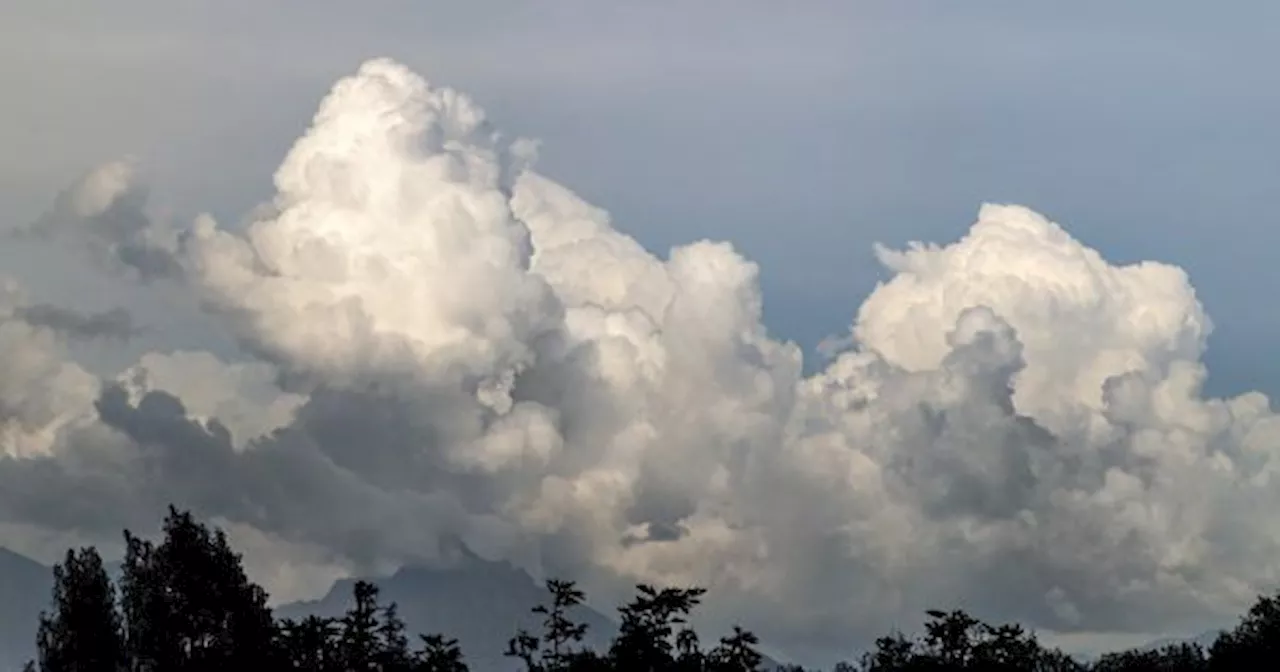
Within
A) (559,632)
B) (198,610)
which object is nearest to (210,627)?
(198,610)

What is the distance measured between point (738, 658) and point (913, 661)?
2582 cm

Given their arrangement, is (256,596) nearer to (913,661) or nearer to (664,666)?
(664,666)

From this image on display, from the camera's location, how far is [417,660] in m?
182

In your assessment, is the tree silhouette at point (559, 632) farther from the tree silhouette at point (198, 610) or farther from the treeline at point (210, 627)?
the tree silhouette at point (198, 610)

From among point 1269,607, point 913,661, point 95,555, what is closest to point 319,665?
point 95,555

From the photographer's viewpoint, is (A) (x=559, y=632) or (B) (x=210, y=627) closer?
(B) (x=210, y=627)

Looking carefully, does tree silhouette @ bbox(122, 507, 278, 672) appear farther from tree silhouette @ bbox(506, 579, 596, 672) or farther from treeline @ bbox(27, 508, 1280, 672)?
tree silhouette @ bbox(506, 579, 596, 672)

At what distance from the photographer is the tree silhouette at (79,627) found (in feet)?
367

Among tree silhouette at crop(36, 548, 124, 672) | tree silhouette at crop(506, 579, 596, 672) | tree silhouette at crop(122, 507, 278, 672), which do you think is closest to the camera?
tree silhouette at crop(122, 507, 278, 672)

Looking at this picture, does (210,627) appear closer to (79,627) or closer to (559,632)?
(79,627)

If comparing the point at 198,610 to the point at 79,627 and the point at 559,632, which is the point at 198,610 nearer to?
the point at 79,627

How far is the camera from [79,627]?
113062 millimetres

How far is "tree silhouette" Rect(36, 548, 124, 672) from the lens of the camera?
111875 mm

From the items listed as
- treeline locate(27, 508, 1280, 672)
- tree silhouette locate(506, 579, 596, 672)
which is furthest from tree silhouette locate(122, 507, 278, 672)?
tree silhouette locate(506, 579, 596, 672)
